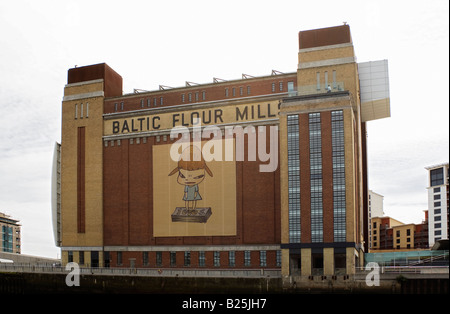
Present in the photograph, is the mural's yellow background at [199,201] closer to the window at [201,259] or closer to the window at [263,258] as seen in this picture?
the window at [201,259]

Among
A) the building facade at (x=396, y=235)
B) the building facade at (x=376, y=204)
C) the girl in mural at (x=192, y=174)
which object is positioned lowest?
the building facade at (x=396, y=235)

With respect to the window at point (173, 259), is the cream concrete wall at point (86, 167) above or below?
above

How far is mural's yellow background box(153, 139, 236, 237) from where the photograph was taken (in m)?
88.6

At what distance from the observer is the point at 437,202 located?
513ft

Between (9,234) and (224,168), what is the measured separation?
106 metres

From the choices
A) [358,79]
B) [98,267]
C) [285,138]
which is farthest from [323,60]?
[98,267]

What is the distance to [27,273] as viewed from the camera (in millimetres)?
91000

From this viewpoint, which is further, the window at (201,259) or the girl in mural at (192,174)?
the girl in mural at (192,174)

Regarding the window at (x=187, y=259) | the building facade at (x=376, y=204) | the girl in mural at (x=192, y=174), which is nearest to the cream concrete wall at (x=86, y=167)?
the window at (x=187, y=259)

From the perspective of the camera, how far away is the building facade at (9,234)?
560 ft

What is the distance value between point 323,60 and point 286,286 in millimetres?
31023

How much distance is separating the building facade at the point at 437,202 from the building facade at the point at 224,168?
198 ft

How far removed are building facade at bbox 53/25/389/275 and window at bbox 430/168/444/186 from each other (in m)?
63.3

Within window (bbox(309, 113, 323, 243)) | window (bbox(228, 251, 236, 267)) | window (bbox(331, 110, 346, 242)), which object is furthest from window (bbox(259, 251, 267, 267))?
window (bbox(331, 110, 346, 242))
